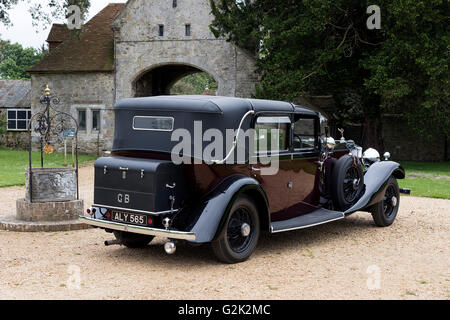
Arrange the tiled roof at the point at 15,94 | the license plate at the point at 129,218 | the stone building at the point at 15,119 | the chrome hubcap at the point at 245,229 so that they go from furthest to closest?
the tiled roof at the point at 15,94
the stone building at the point at 15,119
the chrome hubcap at the point at 245,229
the license plate at the point at 129,218

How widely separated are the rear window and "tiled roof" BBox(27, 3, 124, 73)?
1999 centimetres

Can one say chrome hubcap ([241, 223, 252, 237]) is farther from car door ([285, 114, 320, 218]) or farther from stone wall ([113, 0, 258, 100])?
stone wall ([113, 0, 258, 100])

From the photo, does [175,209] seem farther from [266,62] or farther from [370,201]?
[266,62]

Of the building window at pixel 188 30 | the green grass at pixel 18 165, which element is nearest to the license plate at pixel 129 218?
the green grass at pixel 18 165

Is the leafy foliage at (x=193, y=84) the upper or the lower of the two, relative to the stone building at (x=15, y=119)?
upper

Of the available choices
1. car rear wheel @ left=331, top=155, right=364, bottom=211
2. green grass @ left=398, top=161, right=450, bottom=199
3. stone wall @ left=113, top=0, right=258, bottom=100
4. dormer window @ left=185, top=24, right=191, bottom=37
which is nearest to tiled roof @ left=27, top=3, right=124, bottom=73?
stone wall @ left=113, top=0, right=258, bottom=100

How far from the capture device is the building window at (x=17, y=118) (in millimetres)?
→ 32250

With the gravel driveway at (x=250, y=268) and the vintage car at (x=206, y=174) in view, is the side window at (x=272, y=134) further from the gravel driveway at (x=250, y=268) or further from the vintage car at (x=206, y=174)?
the gravel driveway at (x=250, y=268)

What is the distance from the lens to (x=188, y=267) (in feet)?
21.0

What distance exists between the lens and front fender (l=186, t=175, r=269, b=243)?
20.1 ft

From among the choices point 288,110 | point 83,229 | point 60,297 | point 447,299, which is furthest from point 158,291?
point 83,229

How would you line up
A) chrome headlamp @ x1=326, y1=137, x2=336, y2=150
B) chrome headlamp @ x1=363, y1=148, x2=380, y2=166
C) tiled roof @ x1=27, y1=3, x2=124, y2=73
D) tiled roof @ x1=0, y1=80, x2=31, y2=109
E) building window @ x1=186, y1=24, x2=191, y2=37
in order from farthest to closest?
tiled roof @ x1=0, y1=80, x2=31, y2=109 < tiled roof @ x1=27, y1=3, x2=124, y2=73 < building window @ x1=186, y1=24, x2=191, y2=37 < chrome headlamp @ x1=363, y1=148, x2=380, y2=166 < chrome headlamp @ x1=326, y1=137, x2=336, y2=150

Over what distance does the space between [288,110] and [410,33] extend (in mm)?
13614

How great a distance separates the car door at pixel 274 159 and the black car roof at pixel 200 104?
16 cm
